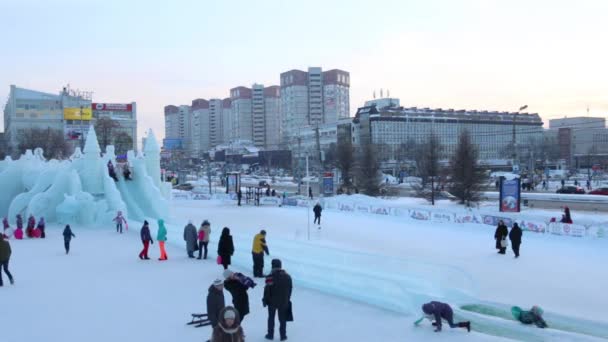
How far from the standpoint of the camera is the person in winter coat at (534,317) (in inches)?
352

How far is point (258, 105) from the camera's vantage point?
189875mm

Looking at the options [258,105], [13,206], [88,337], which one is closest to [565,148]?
[258,105]

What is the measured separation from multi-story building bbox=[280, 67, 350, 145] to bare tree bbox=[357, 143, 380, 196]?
396 feet

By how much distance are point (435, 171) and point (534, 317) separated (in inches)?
1160

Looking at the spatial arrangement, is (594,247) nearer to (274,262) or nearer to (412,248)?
(412,248)

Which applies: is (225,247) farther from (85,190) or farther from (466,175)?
(466,175)

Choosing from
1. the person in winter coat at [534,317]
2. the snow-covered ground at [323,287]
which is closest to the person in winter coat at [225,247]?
the snow-covered ground at [323,287]

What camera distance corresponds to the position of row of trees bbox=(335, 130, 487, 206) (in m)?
33.6

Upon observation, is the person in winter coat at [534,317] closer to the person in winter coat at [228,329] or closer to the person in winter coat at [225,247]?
the person in winter coat at [228,329]

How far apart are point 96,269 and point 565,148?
133m

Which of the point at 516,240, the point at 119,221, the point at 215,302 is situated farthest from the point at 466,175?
the point at 215,302

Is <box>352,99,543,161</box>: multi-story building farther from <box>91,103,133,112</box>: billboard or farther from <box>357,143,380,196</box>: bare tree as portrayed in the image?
<box>357,143,380,196</box>: bare tree

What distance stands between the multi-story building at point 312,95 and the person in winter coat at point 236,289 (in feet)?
511

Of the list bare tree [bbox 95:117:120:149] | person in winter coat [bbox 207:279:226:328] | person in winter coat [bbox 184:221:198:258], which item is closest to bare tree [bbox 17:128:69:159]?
bare tree [bbox 95:117:120:149]
